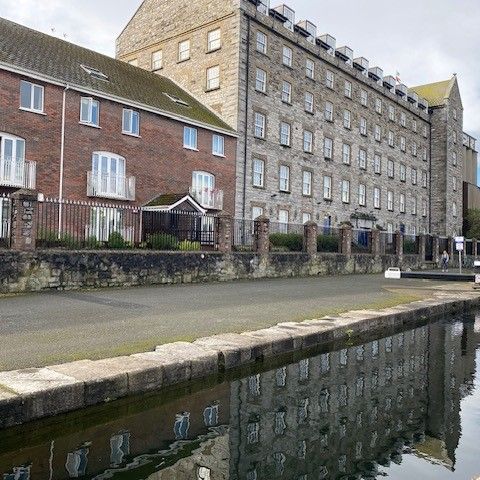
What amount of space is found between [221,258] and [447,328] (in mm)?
9166

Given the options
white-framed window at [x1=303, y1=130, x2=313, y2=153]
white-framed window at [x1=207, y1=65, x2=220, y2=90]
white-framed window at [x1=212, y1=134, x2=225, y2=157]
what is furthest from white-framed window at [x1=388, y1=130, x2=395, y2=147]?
white-framed window at [x1=212, y1=134, x2=225, y2=157]

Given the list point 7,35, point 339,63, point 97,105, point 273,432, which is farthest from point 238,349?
point 339,63

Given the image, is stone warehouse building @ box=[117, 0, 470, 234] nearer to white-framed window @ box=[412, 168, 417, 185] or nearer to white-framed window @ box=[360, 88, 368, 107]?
white-framed window @ box=[360, 88, 368, 107]

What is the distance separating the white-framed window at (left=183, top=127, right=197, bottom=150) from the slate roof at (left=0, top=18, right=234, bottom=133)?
676mm

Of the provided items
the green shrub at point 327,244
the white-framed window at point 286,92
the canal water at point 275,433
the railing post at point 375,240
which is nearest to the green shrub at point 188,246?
the green shrub at point 327,244

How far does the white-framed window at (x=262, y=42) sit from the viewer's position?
29516mm

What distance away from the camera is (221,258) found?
1738 centimetres

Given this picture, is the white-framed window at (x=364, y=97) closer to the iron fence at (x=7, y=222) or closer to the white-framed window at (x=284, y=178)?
the white-framed window at (x=284, y=178)

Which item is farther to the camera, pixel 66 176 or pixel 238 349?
pixel 66 176

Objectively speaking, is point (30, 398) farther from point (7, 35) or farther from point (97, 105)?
point (7, 35)

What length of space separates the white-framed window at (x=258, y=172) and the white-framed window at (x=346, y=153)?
9.86m

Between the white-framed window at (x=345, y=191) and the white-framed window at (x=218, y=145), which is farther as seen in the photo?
the white-framed window at (x=345, y=191)

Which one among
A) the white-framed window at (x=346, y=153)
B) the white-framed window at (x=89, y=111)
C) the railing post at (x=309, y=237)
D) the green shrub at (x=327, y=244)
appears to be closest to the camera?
the white-framed window at (x=89, y=111)

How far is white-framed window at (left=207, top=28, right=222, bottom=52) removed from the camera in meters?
29.0
